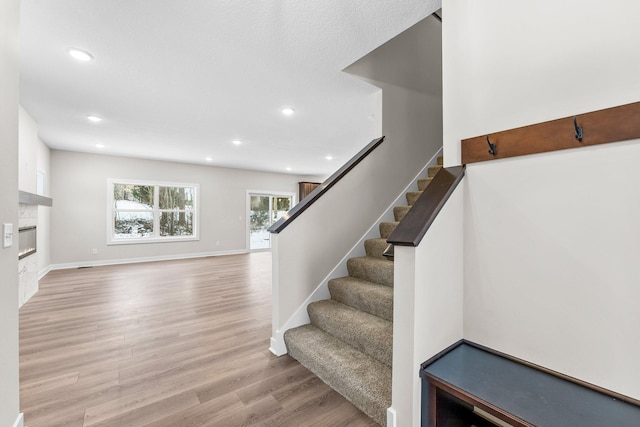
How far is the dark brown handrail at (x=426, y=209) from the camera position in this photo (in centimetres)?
121

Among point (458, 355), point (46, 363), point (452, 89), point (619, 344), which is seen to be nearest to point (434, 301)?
point (458, 355)

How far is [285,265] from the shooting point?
221 cm

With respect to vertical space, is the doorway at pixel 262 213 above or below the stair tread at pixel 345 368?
above

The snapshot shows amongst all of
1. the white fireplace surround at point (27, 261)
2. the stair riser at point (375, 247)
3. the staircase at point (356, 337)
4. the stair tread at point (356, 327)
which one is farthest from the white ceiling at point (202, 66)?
the stair tread at point (356, 327)

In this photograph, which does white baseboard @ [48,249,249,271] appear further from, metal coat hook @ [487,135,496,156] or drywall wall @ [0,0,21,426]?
metal coat hook @ [487,135,496,156]

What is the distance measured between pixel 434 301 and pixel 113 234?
23.7 feet

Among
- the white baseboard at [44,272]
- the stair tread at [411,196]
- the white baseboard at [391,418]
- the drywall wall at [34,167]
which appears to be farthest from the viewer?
the white baseboard at [44,272]

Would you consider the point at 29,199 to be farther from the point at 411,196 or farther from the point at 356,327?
the point at 411,196

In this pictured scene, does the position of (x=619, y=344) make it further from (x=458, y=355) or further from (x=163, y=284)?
(x=163, y=284)

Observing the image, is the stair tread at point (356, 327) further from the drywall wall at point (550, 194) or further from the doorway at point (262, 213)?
the doorway at point (262, 213)

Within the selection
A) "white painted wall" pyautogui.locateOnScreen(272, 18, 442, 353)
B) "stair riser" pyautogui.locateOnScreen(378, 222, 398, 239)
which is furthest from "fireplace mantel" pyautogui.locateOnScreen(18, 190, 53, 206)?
"stair riser" pyautogui.locateOnScreen(378, 222, 398, 239)

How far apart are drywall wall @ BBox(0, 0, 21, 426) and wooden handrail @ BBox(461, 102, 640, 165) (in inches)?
88.6

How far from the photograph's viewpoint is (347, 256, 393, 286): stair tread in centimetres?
214

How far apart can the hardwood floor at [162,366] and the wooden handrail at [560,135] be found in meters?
1.59
